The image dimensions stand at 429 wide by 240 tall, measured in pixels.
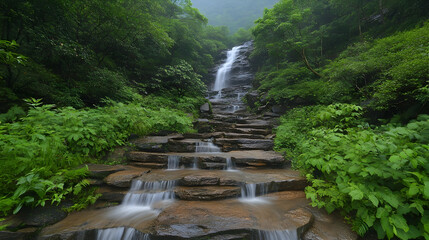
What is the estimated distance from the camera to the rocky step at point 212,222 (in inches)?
94.1

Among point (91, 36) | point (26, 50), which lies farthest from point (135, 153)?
point (91, 36)

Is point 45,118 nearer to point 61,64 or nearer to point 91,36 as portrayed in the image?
point 61,64

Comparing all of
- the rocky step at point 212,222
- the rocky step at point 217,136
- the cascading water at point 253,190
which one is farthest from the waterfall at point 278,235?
the rocky step at point 217,136

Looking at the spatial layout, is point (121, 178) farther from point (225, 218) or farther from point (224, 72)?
point (224, 72)

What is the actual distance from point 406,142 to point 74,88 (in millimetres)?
9516

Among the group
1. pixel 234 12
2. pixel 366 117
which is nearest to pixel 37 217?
pixel 366 117

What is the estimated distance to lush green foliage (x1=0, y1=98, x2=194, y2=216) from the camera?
8.60ft

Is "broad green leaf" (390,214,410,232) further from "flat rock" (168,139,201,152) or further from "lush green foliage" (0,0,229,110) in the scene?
"lush green foliage" (0,0,229,110)

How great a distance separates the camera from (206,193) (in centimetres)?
336

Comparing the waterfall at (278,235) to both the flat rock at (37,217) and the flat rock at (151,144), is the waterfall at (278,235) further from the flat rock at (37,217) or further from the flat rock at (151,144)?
the flat rock at (151,144)

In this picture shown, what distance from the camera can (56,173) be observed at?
10.1 feet

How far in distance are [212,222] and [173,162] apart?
2.68 metres

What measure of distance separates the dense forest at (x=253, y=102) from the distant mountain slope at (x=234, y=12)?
3431 cm

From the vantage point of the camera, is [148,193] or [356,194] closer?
[356,194]
